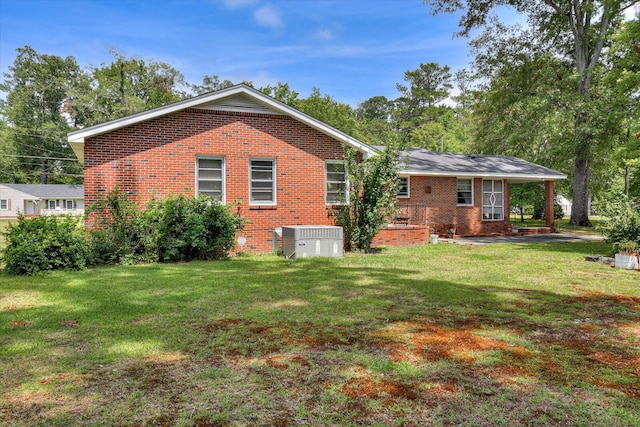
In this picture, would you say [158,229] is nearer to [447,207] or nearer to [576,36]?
[447,207]

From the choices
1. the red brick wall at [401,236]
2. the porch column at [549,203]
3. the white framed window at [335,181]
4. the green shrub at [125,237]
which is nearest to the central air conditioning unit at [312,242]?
the white framed window at [335,181]

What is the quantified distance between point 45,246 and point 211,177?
4.71m

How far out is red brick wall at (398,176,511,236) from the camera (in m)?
18.1

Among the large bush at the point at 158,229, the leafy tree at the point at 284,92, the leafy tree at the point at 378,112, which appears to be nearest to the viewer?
the large bush at the point at 158,229

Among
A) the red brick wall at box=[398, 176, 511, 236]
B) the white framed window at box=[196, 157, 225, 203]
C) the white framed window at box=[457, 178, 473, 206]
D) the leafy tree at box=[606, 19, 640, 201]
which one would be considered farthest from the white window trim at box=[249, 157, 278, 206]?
the white framed window at box=[457, 178, 473, 206]

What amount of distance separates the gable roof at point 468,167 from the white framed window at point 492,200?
1.77 feet

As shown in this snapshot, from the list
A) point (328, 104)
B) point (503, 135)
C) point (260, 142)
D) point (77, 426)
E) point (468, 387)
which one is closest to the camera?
point (77, 426)

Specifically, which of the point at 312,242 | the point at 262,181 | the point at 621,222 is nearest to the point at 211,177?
the point at 262,181

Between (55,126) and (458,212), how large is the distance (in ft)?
183

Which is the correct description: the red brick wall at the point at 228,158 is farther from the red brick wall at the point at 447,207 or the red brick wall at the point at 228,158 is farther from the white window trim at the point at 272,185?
the red brick wall at the point at 447,207

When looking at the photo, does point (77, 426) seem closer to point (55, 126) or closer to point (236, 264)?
point (236, 264)

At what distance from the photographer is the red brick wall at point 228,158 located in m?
10.8

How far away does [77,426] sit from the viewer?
2.64m

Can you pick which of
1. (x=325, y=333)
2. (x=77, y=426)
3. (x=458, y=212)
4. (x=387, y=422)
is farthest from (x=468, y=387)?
(x=458, y=212)
